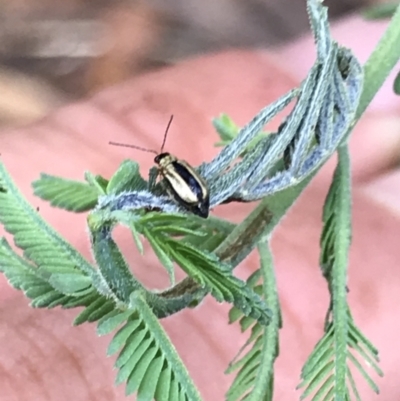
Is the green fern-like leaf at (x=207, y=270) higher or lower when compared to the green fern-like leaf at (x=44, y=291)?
lower

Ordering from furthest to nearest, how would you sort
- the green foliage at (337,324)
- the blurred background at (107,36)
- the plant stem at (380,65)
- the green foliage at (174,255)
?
the blurred background at (107,36) → the plant stem at (380,65) → the green foliage at (337,324) → the green foliage at (174,255)

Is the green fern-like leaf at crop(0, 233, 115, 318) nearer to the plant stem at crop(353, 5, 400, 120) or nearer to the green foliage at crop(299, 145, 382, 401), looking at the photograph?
the green foliage at crop(299, 145, 382, 401)

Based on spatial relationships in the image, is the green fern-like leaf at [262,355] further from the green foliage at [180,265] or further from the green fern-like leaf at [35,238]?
the green fern-like leaf at [35,238]

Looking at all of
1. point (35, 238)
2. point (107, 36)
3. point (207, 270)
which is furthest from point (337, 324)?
point (107, 36)

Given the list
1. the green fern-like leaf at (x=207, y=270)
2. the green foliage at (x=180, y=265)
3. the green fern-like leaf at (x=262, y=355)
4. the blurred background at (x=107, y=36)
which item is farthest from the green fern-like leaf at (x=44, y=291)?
the blurred background at (x=107, y=36)

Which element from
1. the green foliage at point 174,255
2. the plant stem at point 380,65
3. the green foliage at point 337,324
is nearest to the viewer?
the green foliage at point 174,255

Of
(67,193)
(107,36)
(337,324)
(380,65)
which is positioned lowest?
(337,324)

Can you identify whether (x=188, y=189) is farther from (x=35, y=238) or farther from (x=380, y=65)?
(x=380, y=65)
